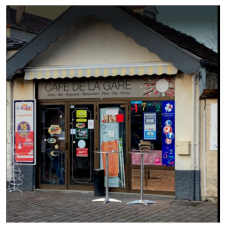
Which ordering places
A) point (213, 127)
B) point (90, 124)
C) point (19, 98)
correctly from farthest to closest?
point (19, 98) < point (90, 124) < point (213, 127)

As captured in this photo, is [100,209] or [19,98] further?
[19,98]

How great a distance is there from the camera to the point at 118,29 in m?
10.1

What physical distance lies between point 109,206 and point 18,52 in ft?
14.8

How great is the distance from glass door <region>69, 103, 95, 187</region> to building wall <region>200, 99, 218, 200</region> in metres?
2.84

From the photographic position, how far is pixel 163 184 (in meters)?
10.3

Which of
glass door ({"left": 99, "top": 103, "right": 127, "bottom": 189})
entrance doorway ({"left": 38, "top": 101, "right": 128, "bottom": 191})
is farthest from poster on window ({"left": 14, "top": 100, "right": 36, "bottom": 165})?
glass door ({"left": 99, "top": 103, "right": 127, "bottom": 189})

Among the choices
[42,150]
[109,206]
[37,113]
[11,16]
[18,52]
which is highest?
[11,16]

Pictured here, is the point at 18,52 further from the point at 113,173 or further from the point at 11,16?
the point at 11,16

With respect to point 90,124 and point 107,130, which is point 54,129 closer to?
point 90,124

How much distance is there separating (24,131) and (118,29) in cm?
377

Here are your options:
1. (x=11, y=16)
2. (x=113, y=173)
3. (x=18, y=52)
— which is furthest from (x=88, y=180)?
(x=11, y=16)

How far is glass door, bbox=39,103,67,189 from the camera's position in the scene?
37.6 feet

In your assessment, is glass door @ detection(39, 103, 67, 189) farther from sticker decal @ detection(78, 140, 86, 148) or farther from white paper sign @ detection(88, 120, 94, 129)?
white paper sign @ detection(88, 120, 94, 129)

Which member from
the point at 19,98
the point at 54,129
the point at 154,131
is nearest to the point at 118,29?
the point at 154,131
